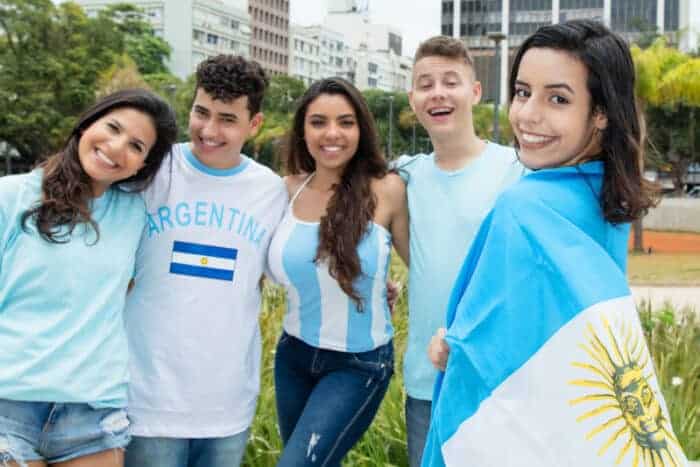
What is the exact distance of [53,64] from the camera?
120ft

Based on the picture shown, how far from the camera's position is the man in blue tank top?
3.11 meters

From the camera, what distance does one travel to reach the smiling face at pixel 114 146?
272cm

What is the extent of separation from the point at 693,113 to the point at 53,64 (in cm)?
2699

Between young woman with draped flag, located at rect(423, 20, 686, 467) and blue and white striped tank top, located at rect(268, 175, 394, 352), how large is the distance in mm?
1078

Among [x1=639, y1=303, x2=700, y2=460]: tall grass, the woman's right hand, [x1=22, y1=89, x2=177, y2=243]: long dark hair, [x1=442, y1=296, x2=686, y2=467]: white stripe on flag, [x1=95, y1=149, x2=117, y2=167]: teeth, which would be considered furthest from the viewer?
[x1=639, y1=303, x2=700, y2=460]: tall grass

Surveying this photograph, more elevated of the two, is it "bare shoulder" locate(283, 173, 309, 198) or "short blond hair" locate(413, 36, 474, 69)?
"short blond hair" locate(413, 36, 474, 69)

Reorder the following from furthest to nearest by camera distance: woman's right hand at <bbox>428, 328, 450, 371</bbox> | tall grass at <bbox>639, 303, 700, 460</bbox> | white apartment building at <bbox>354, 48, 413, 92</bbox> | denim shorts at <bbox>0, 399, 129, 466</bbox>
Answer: white apartment building at <bbox>354, 48, 413, 92</bbox> → tall grass at <bbox>639, 303, 700, 460</bbox> → denim shorts at <bbox>0, 399, 129, 466</bbox> → woman's right hand at <bbox>428, 328, 450, 371</bbox>

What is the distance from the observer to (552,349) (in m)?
1.94

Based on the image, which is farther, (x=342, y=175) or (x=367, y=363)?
(x=342, y=175)

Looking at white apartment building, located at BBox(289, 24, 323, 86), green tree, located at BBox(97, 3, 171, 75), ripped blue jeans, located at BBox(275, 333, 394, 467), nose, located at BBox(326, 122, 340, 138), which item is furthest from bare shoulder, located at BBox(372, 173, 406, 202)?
white apartment building, located at BBox(289, 24, 323, 86)

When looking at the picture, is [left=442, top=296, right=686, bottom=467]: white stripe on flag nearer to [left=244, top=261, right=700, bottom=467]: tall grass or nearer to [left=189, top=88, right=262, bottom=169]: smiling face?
[left=189, top=88, right=262, bottom=169]: smiling face

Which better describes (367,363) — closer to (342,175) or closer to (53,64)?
(342,175)

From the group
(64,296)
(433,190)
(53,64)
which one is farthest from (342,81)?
(53,64)

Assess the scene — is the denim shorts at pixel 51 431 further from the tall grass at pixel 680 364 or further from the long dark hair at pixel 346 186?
the tall grass at pixel 680 364
